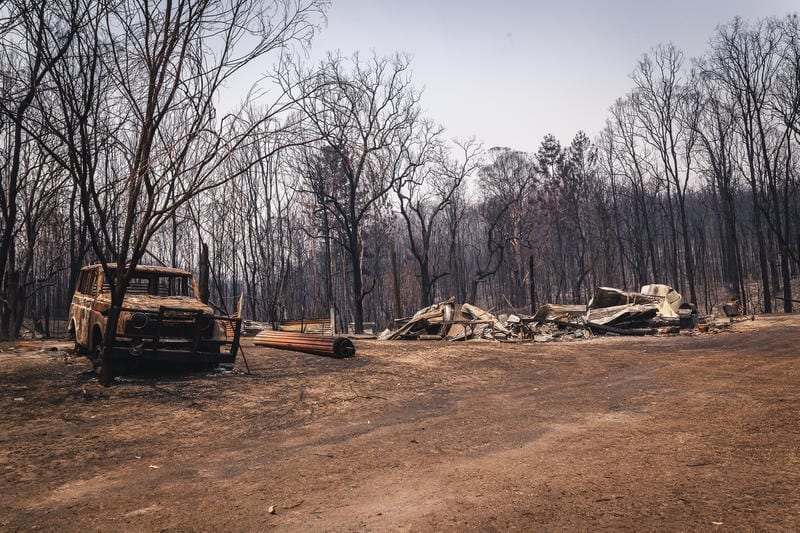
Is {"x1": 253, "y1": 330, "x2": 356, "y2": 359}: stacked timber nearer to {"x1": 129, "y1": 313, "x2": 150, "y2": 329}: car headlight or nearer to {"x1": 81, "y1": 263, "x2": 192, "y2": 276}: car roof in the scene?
{"x1": 81, "y1": 263, "x2": 192, "y2": 276}: car roof

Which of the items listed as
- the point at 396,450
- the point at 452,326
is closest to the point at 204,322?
the point at 396,450

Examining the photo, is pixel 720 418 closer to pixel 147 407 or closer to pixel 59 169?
pixel 147 407

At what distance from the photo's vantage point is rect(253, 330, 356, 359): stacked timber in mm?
13086

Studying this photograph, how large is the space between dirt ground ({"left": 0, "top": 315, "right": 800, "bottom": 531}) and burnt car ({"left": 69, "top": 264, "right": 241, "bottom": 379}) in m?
0.53

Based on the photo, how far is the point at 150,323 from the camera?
9.08 meters

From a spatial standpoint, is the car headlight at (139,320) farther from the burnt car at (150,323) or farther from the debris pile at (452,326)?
the debris pile at (452,326)

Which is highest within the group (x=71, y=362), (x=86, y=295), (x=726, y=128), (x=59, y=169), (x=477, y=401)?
(x=726, y=128)

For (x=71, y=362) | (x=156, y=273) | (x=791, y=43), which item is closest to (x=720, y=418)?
(x=156, y=273)

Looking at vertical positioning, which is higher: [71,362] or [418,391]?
[71,362]

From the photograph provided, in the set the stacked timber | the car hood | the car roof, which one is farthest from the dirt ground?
the car roof

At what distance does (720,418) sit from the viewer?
6336 mm

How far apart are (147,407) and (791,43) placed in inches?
1389

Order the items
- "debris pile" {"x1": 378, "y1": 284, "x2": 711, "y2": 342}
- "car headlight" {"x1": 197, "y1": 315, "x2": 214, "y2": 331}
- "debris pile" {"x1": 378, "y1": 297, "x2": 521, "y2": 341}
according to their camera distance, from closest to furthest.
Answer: "car headlight" {"x1": 197, "y1": 315, "x2": 214, "y2": 331} → "debris pile" {"x1": 378, "y1": 297, "x2": 521, "y2": 341} → "debris pile" {"x1": 378, "y1": 284, "x2": 711, "y2": 342}

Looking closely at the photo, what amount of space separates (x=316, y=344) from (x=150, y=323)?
504 cm
